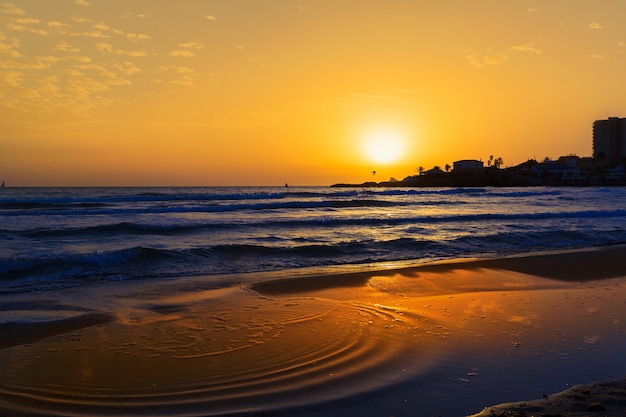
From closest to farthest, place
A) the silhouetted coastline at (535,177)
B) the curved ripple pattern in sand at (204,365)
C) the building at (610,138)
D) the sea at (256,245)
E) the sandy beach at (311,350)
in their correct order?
the sandy beach at (311,350), the curved ripple pattern in sand at (204,365), the sea at (256,245), the silhouetted coastline at (535,177), the building at (610,138)

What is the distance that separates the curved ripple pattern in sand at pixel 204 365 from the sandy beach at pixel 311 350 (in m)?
0.02

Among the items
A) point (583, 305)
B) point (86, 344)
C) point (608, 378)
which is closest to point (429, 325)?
point (608, 378)

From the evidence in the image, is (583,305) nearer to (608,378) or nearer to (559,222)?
(608,378)

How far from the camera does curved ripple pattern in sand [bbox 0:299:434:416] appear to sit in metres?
4.46

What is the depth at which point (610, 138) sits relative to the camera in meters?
178

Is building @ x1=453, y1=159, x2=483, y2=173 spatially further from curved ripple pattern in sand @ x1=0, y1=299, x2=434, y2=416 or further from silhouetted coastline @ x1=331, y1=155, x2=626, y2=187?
curved ripple pattern in sand @ x1=0, y1=299, x2=434, y2=416

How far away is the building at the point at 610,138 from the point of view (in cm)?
17488

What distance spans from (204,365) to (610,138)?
204812 millimetres

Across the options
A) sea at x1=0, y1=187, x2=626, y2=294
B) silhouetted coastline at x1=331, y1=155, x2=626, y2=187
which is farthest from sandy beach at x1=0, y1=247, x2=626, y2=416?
silhouetted coastline at x1=331, y1=155, x2=626, y2=187

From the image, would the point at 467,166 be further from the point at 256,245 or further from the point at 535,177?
the point at 256,245

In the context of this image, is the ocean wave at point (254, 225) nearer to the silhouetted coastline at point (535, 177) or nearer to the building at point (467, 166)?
the silhouetted coastline at point (535, 177)

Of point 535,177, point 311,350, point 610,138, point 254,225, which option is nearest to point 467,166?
point 535,177

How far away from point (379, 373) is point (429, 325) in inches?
86.7

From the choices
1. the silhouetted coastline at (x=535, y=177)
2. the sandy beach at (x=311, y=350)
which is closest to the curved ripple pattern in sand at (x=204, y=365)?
the sandy beach at (x=311, y=350)
